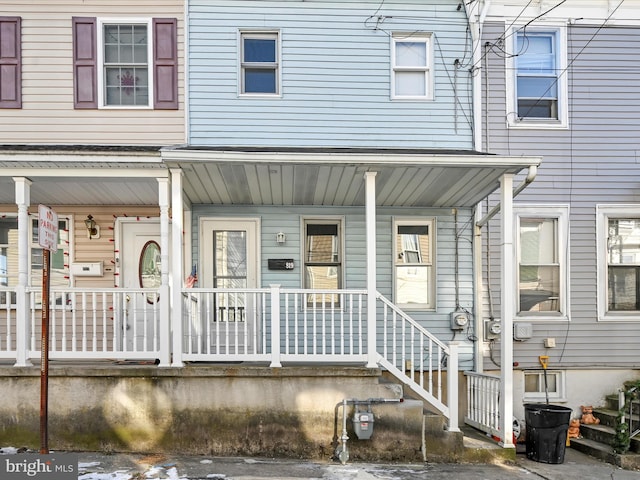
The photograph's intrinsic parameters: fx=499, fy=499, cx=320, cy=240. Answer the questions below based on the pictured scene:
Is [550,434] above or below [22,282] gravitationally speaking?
below

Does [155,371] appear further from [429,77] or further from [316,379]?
[429,77]

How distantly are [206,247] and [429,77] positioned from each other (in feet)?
13.7

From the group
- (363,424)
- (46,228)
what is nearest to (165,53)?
(46,228)

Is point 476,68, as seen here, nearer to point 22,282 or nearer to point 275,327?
point 275,327

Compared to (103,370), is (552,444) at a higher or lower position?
lower

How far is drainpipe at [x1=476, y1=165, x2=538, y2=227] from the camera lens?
582 centimetres

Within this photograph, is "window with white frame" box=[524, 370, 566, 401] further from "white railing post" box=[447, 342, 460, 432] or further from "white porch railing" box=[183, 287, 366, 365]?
"white porch railing" box=[183, 287, 366, 365]

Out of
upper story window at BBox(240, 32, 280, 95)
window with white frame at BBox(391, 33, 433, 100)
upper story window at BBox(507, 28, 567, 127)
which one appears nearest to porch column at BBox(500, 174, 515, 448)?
upper story window at BBox(507, 28, 567, 127)

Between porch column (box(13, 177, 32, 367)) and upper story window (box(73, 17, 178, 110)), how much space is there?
1795 millimetres

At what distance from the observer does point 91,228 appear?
7309 millimetres

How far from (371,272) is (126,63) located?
4722 mm

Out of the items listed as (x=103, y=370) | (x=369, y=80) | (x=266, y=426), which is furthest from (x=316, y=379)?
(x=369, y=80)

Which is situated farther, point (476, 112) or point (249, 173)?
point (476, 112)

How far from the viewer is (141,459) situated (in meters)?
5.40
